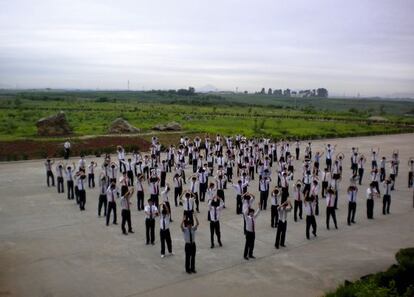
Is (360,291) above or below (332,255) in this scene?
above

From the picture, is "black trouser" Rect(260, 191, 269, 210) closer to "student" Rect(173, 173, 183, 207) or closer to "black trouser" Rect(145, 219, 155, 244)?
"student" Rect(173, 173, 183, 207)

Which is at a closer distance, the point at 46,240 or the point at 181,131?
the point at 46,240

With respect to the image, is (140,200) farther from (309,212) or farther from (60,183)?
(309,212)

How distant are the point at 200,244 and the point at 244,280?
267 centimetres

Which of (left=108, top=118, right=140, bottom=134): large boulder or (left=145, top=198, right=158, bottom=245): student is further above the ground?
(left=108, top=118, right=140, bottom=134): large boulder

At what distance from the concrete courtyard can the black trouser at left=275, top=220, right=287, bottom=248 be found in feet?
0.98

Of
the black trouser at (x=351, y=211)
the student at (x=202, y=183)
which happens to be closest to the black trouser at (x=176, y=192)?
the student at (x=202, y=183)

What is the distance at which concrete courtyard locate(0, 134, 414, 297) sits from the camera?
32.8 feet

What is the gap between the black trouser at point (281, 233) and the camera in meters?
12.3

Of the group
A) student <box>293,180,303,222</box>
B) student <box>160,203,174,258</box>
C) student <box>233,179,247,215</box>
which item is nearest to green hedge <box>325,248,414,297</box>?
student <box>160,203,174,258</box>

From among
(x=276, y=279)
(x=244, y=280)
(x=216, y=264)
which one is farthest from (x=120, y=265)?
(x=276, y=279)

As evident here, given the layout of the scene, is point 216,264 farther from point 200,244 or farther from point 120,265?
point 120,265

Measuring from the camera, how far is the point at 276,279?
34.3 ft

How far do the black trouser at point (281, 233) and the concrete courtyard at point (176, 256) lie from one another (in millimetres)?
298
